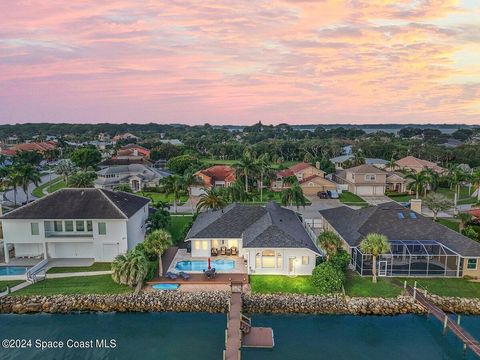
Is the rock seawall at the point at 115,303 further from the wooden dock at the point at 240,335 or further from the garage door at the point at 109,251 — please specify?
the garage door at the point at 109,251

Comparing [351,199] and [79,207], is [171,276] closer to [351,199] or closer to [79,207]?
[79,207]

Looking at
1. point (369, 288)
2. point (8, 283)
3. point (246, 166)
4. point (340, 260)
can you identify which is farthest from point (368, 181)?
point (8, 283)

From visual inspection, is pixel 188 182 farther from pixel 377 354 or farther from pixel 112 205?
pixel 377 354

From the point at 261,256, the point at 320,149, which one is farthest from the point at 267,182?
the point at 320,149

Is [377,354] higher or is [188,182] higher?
[188,182]

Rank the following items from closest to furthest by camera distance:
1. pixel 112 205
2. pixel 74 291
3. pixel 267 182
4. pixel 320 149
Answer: pixel 74 291 → pixel 112 205 → pixel 267 182 → pixel 320 149

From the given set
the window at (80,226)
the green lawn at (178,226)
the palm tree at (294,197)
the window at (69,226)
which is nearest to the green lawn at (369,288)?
the palm tree at (294,197)

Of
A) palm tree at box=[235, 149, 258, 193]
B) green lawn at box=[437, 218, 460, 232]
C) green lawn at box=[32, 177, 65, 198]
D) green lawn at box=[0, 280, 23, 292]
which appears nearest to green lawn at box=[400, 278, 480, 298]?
green lawn at box=[437, 218, 460, 232]
